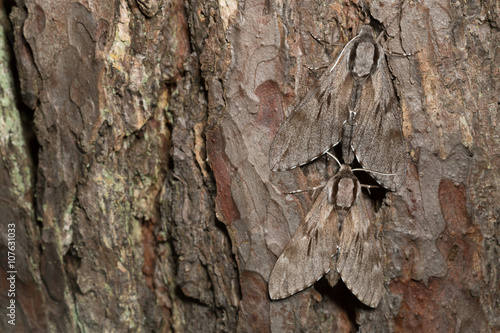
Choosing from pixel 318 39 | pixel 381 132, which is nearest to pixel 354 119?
pixel 381 132

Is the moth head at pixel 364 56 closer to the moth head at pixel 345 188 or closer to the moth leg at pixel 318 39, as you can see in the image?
the moth leg at pixel 318 39

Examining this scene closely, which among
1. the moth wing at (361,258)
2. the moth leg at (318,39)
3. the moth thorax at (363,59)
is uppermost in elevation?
the moth leg at (318,39)

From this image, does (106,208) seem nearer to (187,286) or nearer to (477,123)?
(187,286)

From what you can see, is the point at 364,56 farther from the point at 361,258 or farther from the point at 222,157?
the point at 361,258

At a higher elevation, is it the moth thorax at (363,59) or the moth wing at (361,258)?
the moth thorax at (363,59)

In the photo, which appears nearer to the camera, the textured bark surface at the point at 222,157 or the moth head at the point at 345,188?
the textured bark surface at the point at 222,157

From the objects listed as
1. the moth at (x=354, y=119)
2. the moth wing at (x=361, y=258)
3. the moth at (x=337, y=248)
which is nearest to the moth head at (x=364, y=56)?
the moth at (x=354, y=119)

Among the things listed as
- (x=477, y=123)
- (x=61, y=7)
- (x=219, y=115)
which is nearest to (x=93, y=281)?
(x=219, y=115)
